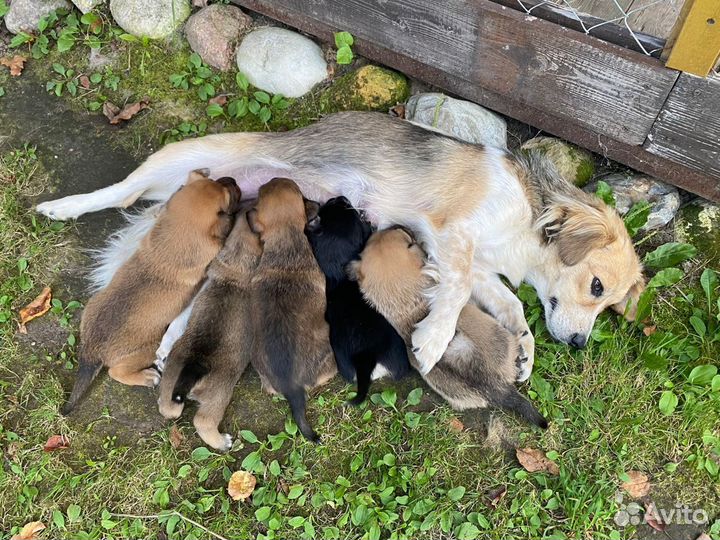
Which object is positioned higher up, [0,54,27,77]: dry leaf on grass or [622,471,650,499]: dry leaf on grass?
[0,54,27,77]: dry leaf on grass

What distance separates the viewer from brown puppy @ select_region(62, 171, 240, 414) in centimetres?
300

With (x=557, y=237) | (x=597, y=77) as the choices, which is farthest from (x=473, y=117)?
(x=557, y=237)

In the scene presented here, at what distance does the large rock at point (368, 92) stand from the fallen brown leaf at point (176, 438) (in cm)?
232

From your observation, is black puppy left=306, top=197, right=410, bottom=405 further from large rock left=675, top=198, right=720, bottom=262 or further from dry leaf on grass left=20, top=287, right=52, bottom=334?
large rock left=675, top=198, right=720, bottom=262

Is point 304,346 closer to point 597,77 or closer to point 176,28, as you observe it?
point 597,77

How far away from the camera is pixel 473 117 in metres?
3.83

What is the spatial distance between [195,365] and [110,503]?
3.10ft

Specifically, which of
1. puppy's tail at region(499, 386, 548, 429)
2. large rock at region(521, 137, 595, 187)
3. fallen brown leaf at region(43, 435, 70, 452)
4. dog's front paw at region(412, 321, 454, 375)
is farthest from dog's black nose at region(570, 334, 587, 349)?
fallen brown leaf at region(43, 435, 70, 452)

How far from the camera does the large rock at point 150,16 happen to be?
14.0 ft

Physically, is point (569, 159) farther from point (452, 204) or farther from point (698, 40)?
point (698, 40)

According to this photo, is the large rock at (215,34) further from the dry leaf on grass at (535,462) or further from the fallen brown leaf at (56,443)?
the dry leaf on grass at (535,462)

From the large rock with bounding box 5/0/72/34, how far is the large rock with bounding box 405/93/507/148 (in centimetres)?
298

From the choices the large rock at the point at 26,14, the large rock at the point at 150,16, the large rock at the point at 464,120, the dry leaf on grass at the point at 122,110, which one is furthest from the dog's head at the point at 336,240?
the large rock at the point at 26,14

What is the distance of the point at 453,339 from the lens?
10.3ft
